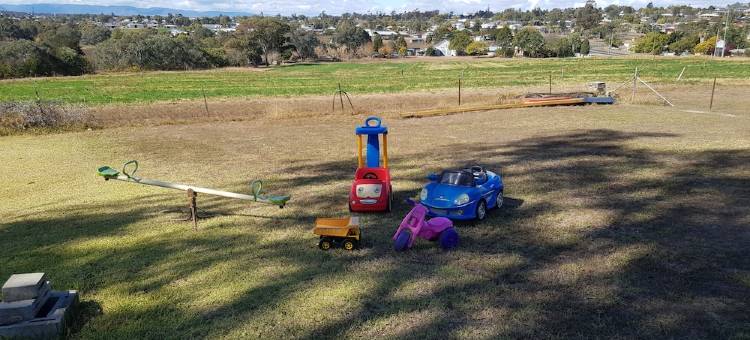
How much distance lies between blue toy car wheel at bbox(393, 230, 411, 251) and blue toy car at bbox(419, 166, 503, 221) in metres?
1.16

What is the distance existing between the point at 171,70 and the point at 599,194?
71138mm

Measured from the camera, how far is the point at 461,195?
8.84 metres

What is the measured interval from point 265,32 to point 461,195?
83.2m

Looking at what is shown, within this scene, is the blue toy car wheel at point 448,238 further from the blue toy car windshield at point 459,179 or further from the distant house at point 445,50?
the distant house at point 445,50

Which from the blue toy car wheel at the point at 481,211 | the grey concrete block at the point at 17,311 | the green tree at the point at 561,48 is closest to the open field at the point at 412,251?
the blue toy car wheel at the point at 481,211

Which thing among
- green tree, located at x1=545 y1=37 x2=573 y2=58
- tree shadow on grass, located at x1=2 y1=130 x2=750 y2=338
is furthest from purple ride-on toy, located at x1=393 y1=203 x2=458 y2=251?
green tree, located at x1=545 y1=37 x2=573 y2=58

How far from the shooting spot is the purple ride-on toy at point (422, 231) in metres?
8.02

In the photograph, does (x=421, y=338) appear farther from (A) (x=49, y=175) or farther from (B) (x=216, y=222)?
(A) (x=49, y=175)

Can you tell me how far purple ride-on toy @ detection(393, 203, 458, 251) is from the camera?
8016 mm

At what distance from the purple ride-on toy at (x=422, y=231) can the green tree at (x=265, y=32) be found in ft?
270

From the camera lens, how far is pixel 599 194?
1075 cm

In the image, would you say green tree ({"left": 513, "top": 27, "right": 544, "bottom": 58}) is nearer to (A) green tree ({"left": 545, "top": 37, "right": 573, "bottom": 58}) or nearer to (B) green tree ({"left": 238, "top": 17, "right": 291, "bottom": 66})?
(A) green tree ({"left": 545, "top": 37, "right": 573, "bottom": 58})

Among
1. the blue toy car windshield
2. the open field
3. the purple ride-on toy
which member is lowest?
the open field

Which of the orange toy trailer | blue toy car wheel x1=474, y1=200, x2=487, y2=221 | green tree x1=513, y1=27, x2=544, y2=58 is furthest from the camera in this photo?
green tree x1=513, y1=27, x2=544, y2=58
